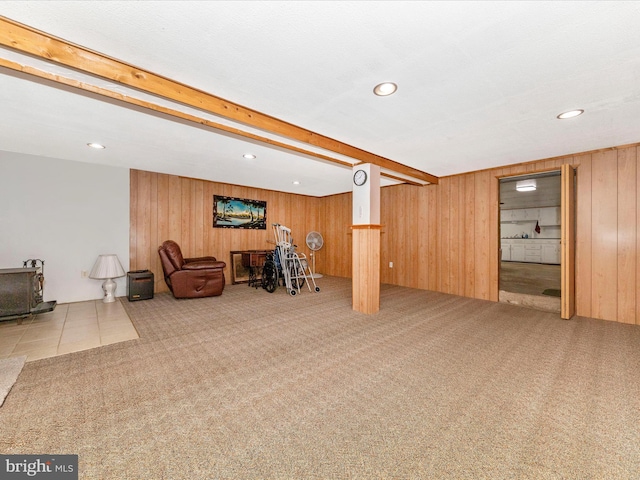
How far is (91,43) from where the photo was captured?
171cm

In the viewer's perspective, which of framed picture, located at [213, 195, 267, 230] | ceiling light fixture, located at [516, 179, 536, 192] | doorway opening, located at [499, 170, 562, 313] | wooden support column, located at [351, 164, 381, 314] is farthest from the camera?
doorway opening, located at [499, 170, 562, 313]

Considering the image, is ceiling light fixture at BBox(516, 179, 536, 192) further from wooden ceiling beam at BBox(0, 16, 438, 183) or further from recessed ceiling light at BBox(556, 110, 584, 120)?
wooden ceiling beam at BBox(0, 16, 438, 183)

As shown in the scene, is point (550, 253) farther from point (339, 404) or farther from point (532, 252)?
point (339, 404)

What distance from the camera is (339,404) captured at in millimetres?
1780

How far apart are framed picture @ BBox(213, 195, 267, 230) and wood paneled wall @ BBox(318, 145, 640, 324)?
2218 millimetres

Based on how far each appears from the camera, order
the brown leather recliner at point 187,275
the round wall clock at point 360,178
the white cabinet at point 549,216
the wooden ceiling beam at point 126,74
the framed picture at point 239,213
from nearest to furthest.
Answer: the wooden ceiling beam at point 126,74 < the round wall clock at point 360,178 < the brown leather recliner at point 187,275 < the framed picture at point 239,213 < the white cabinet at point 549,216

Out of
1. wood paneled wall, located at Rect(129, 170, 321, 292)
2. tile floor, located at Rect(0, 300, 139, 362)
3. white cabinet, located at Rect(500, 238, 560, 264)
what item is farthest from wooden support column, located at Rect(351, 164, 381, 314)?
white cabinet, located at Rect(500, 238, 560, 264)

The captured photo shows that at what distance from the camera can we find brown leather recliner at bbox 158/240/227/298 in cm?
455

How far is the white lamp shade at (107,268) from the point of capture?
433 cm

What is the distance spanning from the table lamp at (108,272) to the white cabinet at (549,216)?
13.2 meters

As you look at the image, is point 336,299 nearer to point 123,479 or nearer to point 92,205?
point 123,479

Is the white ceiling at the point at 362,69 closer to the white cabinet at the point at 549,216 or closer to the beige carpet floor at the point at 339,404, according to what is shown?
the beige carpet floor at the point at 339,404

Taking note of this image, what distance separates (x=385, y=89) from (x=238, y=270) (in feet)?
18.0

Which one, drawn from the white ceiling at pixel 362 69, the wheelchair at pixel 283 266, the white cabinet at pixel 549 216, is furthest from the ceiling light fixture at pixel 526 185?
the wheelchair at pixel 283 266
